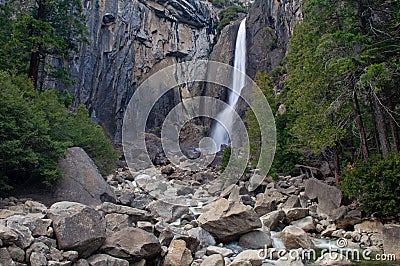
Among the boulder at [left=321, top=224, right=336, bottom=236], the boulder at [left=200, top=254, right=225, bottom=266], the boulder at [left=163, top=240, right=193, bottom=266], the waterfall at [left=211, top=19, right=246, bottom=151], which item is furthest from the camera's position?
the waterfall at [left=211, top=19, right=246, bottom=151]

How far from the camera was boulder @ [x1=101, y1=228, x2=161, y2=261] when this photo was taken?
653 centimetres

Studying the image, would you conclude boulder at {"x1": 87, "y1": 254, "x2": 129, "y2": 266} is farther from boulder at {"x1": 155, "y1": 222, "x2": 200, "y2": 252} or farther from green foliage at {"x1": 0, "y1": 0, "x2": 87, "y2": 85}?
green foliage at {"x1": 0, "y1": 0, "x2": 87, "y2": 85}

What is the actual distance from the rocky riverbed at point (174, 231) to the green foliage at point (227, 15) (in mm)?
41647

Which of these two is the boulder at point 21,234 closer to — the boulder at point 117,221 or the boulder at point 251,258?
the boulder at point 117,221

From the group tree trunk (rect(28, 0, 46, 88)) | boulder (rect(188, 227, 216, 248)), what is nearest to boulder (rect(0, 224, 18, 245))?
boulder (rect(188, 227, 216, 248))

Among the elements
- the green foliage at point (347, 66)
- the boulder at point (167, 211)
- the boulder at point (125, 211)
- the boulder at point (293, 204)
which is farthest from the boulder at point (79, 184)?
the green foliage at point (347, 66)

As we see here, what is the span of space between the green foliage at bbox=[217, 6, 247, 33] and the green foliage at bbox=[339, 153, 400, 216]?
45652 mm

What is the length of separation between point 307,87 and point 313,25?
235 cm

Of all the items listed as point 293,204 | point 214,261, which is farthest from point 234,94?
point 214,261

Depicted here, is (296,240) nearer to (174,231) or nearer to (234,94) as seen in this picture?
(174,231)

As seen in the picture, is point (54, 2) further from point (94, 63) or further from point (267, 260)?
point (94, 63)

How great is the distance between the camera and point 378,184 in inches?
393

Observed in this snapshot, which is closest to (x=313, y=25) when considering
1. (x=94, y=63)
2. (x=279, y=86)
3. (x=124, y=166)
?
(x=279, y=86)

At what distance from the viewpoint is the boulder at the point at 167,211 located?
11602 mm
